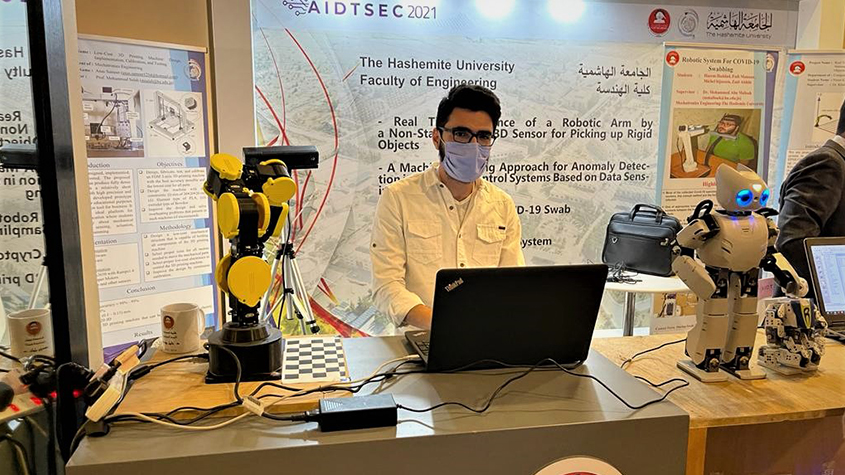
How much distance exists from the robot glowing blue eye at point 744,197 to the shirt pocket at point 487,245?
88 centimetres

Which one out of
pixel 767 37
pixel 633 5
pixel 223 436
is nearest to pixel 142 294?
pixel 223 436

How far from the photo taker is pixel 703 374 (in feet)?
5.43

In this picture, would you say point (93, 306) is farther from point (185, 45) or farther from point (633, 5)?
point (633, 5)

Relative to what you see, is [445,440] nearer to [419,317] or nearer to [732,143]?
[419,317]

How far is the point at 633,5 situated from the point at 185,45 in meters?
2.77

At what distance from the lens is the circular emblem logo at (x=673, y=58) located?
3.91 m

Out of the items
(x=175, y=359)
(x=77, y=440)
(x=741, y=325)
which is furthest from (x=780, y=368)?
(x=77, y=440)

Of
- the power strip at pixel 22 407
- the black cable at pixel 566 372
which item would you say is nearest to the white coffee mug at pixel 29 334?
the power strip at pixel 22 407

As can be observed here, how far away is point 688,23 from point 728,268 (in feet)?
9.82

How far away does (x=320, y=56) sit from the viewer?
347 centimetres

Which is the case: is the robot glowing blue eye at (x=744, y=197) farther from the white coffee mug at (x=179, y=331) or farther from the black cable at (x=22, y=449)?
the black cable at (x=22, y=449)

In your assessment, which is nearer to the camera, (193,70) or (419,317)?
(419,317)

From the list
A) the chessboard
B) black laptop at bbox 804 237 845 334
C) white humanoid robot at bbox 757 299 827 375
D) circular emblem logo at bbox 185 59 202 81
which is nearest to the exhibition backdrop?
circular emblem logo at bbox 185 59 202 81

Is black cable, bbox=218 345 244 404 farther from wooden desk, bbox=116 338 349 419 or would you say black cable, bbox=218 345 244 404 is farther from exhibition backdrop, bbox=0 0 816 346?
exhibition backdrop, bbox=0 0 816 346
